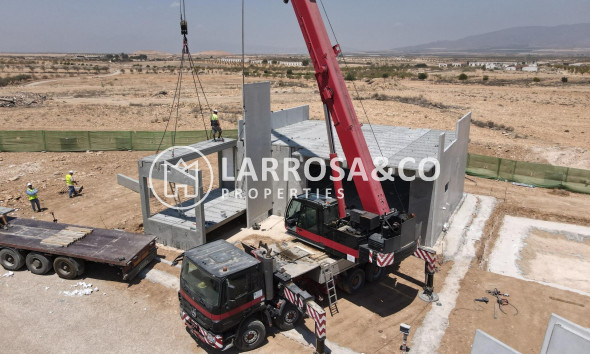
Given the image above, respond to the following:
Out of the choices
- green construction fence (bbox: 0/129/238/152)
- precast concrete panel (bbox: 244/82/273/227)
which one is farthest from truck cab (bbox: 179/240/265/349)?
green construction fence (bbox: 0/129/238/152)

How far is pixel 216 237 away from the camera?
16047mm

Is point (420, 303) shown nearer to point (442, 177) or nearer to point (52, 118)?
point (442, 177)

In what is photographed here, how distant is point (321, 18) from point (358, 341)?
859 centimetres

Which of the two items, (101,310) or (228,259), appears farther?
(101,310)

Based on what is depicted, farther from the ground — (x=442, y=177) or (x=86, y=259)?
(x=442, y=177)

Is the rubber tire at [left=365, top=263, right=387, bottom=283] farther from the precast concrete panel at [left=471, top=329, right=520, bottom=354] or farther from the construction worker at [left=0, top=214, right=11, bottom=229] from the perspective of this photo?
the construction worker at [left=0, top=214, right=11, bottom=229]

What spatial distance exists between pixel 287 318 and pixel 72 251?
6.98m

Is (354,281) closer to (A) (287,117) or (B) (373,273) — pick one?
(B) (373,273)

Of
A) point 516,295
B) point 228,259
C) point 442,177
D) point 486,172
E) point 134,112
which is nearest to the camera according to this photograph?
point 228,259

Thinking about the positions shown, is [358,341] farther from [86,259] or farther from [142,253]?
[86,259]

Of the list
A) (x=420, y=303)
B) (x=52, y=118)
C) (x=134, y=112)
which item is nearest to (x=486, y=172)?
(x=420, y=303)

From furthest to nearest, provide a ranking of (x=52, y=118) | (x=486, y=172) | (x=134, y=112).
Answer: (x=134, y=112) → (x=52, y=118) → (x=486, y=172)

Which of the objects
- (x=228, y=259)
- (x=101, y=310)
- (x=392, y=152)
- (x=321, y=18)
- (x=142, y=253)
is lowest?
(x=101, y=310)

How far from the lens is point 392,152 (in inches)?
628
